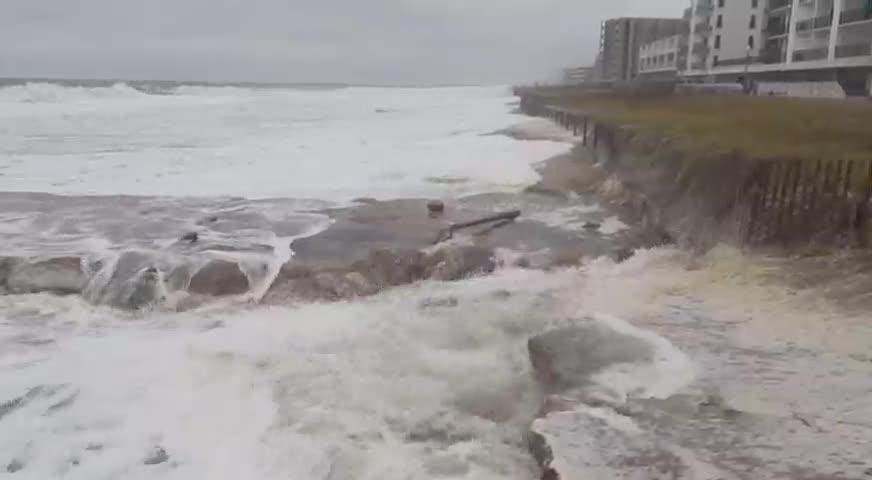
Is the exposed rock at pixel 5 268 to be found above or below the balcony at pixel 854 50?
below

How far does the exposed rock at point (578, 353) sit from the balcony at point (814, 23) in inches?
1627

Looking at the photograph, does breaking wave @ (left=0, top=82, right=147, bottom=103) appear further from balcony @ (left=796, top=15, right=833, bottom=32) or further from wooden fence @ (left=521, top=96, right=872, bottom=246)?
wooden fence @ (left=521, top=96, right=872, bottom=246)

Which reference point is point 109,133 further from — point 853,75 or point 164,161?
point 853,75

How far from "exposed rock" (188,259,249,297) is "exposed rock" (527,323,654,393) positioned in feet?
13.7

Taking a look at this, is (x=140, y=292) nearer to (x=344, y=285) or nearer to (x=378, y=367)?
(x=344, y=285)

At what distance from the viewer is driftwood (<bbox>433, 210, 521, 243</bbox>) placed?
11795 millimetres

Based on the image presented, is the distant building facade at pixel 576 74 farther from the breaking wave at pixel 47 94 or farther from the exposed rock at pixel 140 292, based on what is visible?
the exposed rock at pixel 140 292

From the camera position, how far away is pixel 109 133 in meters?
32.4

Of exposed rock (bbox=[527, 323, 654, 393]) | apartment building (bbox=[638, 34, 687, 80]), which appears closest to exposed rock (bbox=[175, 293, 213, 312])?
exposed rock (bbox=[527, 323, 654, 393])

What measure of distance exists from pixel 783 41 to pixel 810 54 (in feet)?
23.9

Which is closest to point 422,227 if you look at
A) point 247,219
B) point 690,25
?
point 247,219

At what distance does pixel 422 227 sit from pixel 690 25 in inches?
2644

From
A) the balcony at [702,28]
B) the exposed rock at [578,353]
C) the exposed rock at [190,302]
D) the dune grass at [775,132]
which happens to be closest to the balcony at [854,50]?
the dune grass at [775,132]

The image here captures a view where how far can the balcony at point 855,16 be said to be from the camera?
3700cm
